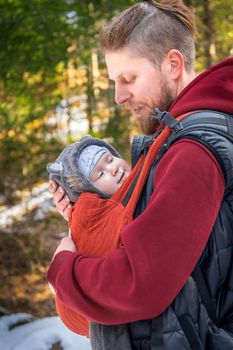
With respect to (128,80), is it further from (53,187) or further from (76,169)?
(53,187)

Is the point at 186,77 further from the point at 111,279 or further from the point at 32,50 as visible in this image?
the point at 32,50

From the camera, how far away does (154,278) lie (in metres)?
1.26

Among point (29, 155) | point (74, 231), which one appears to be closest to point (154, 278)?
point (74, 231)

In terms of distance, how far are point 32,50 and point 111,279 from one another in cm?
359

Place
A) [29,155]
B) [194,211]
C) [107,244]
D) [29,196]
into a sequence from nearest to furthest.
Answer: [194,211] < [107,244] < [29,155] < [29,196]

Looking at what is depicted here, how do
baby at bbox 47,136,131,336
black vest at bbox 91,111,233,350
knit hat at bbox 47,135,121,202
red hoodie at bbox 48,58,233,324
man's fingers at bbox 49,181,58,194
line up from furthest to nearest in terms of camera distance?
man's fingers at bbox 49,181,58,194, knit hat at bbox 47,135,121,202, baby at bbox 47,136,131,336, black vest at bbox 91,111,233,350, red hoodie at bbox 48,58,233,324

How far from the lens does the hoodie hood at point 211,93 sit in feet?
4.66

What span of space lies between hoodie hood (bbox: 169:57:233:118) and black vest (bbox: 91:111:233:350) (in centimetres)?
3

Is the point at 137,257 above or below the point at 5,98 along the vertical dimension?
above

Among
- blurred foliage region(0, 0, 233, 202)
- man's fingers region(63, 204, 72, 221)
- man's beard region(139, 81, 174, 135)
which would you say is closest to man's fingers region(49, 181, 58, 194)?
man's fingers region(63, 204, 72, 221)

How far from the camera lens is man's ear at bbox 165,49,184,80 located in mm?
1603

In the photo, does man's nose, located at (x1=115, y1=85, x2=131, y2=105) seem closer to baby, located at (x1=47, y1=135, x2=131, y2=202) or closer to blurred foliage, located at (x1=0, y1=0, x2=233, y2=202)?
baby, located at (x1=47, y1=135, x2=131, y2=202)

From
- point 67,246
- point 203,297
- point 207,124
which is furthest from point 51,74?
point 203,297

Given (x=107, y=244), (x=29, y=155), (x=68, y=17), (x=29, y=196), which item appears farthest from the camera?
(x=29, y=196)
